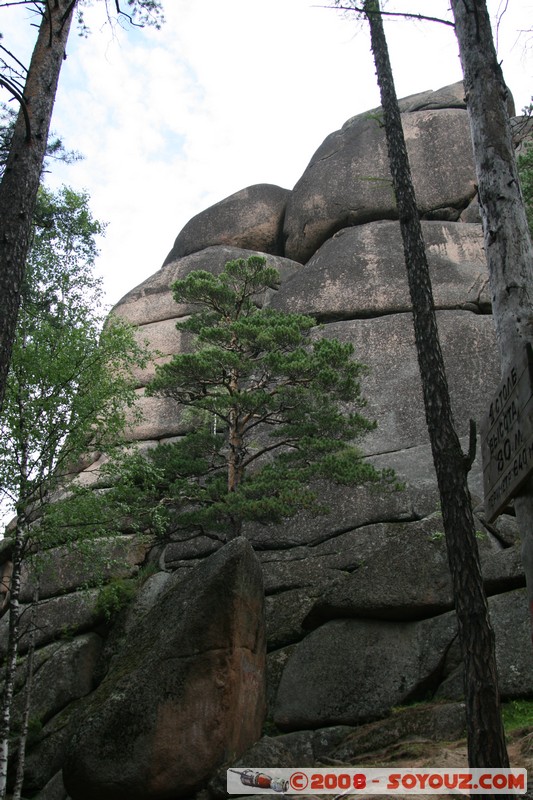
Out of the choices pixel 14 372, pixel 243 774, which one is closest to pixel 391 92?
pixel 14 372

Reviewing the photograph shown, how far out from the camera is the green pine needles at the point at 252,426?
13.6 meters

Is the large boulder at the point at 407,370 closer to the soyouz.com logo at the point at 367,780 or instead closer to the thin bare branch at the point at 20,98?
the soyouz.com logo at the point at 367,780

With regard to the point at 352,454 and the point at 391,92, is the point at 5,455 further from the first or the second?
the point at 391,92

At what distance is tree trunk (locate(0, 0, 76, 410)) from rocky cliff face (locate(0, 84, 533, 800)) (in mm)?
4393

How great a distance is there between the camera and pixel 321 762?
32.8ft

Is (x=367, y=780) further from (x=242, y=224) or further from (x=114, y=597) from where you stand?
(x=242, y=224)

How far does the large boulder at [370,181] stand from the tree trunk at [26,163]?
16495 millimetres

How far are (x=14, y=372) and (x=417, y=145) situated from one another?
17.8m

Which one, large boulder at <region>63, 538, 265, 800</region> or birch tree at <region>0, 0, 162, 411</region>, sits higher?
birch tree at <region>0, 0, 162, 411</region>

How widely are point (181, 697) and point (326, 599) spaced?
349cm

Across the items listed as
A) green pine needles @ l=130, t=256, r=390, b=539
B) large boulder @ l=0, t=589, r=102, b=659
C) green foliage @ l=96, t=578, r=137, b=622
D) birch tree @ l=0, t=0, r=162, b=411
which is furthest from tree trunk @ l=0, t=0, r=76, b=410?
large boulder @ l=0, t=589, r=102, b=659

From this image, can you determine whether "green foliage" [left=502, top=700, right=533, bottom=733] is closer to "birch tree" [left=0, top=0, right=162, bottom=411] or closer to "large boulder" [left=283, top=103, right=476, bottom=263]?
"birch tree" [left=0, top=0, right=162, bottom=411]

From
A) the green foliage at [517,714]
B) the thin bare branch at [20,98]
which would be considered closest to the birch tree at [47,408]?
the thin bare branch at [20,98]

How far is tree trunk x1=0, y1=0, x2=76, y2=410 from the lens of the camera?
6934mm
